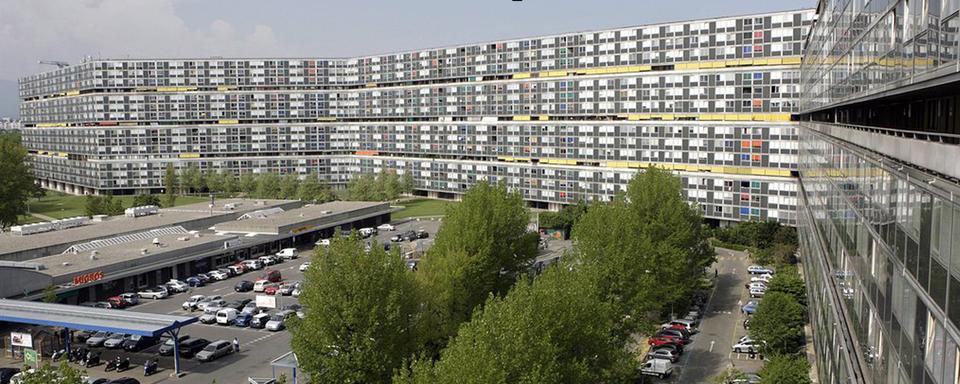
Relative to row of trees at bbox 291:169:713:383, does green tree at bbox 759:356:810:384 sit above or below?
below

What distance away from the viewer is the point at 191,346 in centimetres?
4047

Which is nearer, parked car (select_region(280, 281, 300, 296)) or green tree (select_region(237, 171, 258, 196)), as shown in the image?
parked car (select_region(280, 281, 300, 296))

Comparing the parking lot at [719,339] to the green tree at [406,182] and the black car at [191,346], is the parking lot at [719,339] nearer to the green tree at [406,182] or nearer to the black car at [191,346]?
the black car at [191,346]

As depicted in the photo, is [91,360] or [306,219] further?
[306,219]

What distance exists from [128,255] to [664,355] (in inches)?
1566

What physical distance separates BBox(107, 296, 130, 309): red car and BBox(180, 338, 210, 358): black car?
44.7 ft

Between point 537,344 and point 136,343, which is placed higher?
point 537,344

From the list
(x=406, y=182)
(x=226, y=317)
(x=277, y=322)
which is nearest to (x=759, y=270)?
(x=277, y=322)

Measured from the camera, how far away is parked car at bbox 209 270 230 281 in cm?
6119

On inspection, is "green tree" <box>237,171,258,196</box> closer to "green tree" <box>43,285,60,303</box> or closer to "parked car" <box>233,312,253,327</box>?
"green tree" <box>43,285,60,303</box>

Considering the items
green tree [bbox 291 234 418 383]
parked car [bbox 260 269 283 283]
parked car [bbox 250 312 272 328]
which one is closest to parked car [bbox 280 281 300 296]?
parked car [bbox 260 269 283 283]

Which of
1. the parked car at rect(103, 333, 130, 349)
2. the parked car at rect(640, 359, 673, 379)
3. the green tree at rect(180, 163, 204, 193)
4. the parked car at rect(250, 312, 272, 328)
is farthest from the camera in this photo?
the green tree at rect(180, 163, 204, 193)

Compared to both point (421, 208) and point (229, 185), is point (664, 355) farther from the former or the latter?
point (229, 185)

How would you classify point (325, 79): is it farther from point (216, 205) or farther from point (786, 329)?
point (786, 329)
